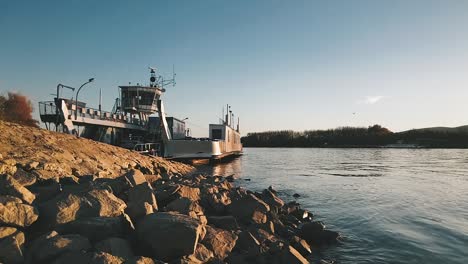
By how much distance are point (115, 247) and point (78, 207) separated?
4.93 ft

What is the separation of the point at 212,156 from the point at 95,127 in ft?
42.4

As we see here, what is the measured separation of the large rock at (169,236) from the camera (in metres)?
6.37

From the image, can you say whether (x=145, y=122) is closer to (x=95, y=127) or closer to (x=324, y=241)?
(x=95, y=127)

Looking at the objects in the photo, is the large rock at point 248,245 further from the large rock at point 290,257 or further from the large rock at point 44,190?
the large rock at point 44,190

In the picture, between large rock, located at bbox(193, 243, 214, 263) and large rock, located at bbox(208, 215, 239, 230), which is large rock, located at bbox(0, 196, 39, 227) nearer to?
large rock, located at bbox(193, 243, 214, 263)

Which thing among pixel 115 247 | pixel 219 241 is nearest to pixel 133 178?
pixel 219 241

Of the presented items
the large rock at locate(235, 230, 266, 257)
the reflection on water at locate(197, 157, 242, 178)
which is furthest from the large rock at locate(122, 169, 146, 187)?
the reflection on water at locate(197, 157, 242, 178)

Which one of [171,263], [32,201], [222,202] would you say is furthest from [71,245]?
[222,202]

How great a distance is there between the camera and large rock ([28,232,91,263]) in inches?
218

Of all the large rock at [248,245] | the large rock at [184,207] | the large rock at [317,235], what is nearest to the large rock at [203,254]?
the large rock at [248,245]

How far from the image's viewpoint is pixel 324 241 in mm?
10406

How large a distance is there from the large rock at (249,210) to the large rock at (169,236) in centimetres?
377

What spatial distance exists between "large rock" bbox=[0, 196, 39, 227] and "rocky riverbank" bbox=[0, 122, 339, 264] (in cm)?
2

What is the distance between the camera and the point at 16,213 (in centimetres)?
624
